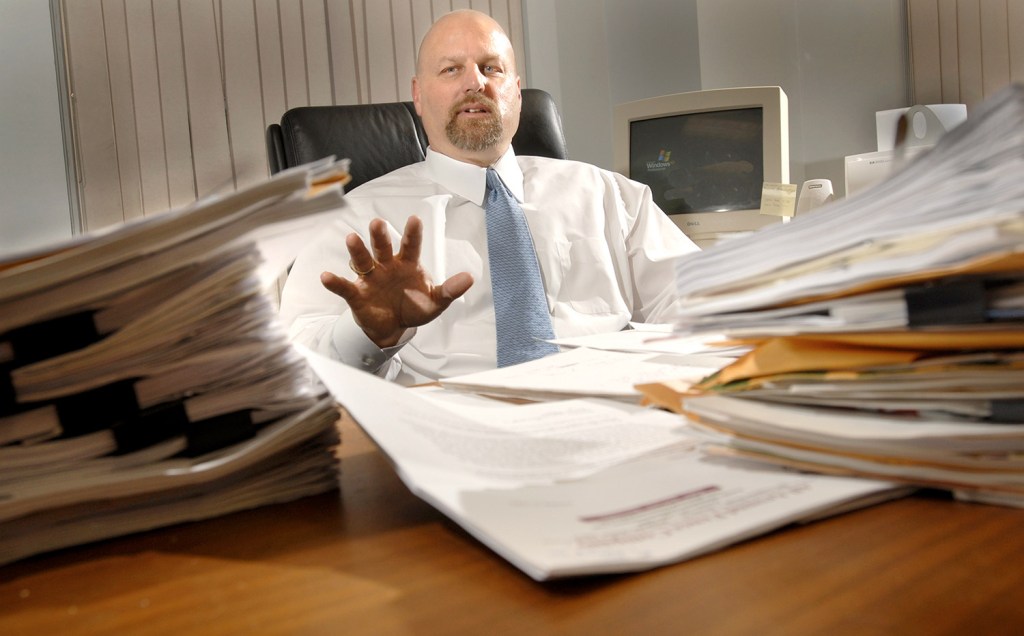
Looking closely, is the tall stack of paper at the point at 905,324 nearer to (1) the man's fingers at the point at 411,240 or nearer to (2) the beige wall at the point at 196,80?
(1) the man's fingers at the point at 411,240

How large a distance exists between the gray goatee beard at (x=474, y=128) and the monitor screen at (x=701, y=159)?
682 millimetres

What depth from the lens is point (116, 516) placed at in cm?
42

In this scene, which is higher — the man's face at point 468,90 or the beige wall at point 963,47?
the beige wall at point 963,47

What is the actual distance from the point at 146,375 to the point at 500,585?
234mm

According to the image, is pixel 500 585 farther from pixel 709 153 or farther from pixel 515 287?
pixel 709 153

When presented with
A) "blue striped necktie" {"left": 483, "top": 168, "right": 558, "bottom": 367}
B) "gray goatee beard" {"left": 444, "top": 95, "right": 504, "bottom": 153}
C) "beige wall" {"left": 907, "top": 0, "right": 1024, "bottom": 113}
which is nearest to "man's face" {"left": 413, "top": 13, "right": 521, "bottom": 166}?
"gray goatee beard" {"left": 444, "top": 95, "right": 504, "bottom": 153}

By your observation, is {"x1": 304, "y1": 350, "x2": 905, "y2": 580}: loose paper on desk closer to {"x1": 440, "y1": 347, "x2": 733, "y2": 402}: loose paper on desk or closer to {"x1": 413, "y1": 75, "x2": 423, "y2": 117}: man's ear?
{"x1": 440, "y1": 347, "x2": 733, "y2": 402}: loose paper on desk

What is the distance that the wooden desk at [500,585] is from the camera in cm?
28

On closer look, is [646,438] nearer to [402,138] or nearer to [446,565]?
[446,565]

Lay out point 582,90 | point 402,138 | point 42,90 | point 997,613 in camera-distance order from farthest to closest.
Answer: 1. point 582,90
2. point 42,90
3. point 402,138
4. point 997,613

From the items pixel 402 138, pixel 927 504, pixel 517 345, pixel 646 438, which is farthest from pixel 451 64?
pixel 927 504

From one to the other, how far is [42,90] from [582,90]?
2387 millimetres

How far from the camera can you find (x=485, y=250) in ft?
6.50

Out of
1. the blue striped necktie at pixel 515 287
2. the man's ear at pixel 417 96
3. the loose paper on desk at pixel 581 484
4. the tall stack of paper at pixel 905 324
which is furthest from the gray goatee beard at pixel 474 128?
the tall stack of paper at pixel 905 324
